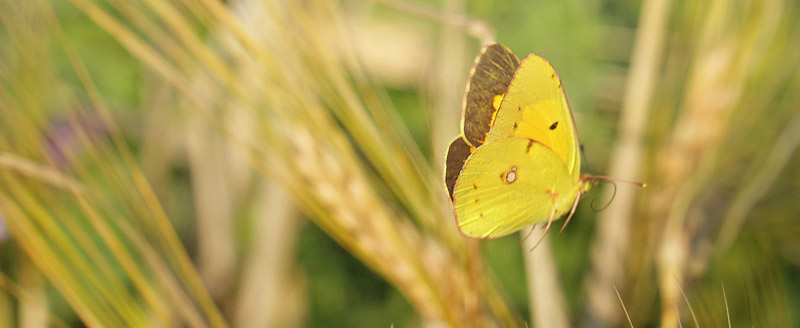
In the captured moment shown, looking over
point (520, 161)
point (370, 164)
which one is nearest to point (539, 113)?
point (520, 161)

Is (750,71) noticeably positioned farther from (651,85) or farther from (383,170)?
(383,170)

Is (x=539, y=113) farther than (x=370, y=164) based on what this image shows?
No

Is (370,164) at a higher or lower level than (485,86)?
lower

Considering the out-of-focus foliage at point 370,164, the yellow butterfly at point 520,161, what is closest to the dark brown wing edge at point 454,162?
the yellow butterfly at point 520,161

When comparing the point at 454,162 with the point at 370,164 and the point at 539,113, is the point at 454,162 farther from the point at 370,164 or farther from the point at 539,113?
the point at 370,164

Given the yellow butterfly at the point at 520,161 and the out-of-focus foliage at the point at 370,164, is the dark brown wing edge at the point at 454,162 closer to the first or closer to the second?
the yellow butterfly at the point at 520,161

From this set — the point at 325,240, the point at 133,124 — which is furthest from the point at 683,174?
the point at 133,124

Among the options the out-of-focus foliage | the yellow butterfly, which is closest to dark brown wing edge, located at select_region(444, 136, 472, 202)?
the yellow butterfly
